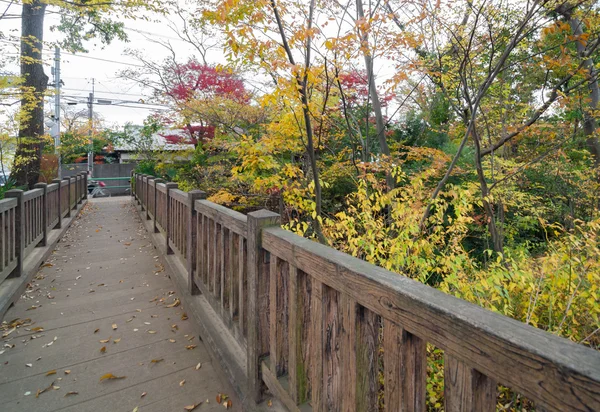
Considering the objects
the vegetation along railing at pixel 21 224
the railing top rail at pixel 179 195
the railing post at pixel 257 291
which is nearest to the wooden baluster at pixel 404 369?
the railing post at pixel 257 291

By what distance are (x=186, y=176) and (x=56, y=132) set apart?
32.3ft

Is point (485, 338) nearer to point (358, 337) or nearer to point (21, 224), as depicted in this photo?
point (358, 337)

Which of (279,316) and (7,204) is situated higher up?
(7,204)

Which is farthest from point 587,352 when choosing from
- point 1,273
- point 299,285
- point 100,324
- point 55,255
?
point 55,255

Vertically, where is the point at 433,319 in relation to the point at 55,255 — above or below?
above

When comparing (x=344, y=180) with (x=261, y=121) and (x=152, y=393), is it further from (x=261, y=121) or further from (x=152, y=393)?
(x=152, y=393)

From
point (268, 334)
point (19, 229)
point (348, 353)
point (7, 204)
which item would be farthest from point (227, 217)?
point (19, 229)

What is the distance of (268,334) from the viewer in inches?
65.5

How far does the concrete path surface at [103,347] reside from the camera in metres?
1.92

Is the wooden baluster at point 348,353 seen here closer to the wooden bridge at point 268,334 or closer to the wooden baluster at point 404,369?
the wooden bridge at point 268,334

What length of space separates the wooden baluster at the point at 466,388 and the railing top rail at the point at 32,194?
433 cm

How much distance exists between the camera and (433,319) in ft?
2.59

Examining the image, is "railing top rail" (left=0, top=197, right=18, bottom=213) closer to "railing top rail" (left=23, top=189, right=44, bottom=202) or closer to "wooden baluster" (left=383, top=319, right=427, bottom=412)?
"railing top rail" (left=23, top=189, right=44, bottom=202)

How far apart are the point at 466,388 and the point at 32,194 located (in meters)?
4.76
